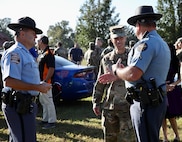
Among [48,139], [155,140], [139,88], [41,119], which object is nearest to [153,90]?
[139,88]

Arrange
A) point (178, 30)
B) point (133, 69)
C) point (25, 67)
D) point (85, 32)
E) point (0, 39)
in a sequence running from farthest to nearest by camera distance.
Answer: point (85, 32), point (178, 30), point (0, 39), point (25, 67), point (133, 69)

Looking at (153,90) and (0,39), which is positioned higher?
(153,90)

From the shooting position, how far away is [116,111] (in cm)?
407

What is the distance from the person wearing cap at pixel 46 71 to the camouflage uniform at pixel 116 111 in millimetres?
2225

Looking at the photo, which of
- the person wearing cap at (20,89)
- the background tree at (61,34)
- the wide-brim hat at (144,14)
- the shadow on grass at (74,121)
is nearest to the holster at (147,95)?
the wide-brim hat at (144,14)

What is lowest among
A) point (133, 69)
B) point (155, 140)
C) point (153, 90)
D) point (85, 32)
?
point (85, 32)

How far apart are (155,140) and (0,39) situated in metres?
21.8

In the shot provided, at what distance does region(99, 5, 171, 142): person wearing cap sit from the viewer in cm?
288

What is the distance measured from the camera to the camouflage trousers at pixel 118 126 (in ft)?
13.3

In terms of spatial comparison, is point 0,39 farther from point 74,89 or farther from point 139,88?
point 139,88

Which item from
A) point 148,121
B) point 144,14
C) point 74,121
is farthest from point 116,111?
point 74,121

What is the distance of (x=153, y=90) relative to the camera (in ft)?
9.78

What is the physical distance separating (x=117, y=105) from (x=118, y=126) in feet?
1.04

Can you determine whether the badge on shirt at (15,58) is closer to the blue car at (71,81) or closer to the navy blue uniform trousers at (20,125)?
the navy blue uniform trousers at (20,125)
